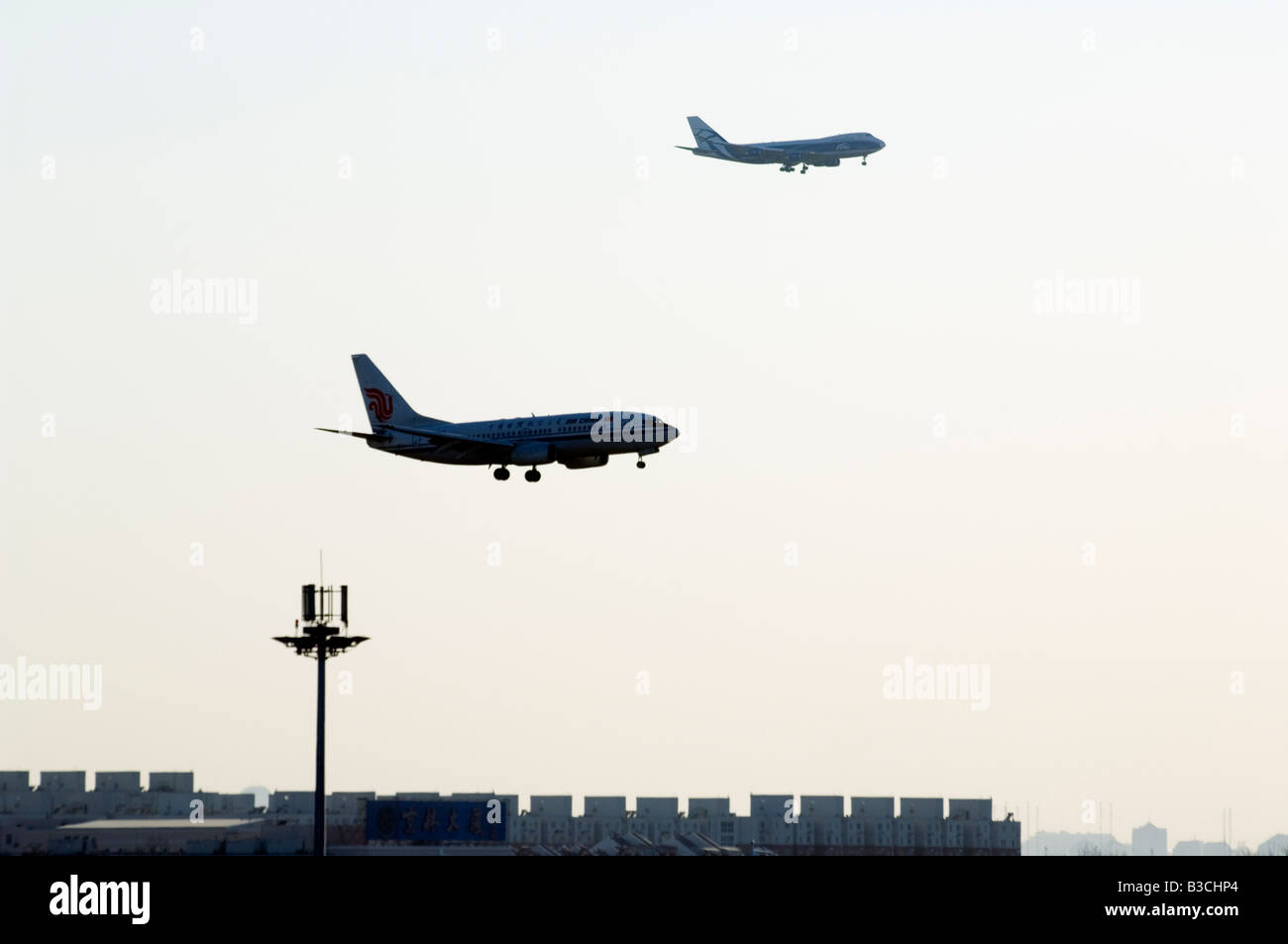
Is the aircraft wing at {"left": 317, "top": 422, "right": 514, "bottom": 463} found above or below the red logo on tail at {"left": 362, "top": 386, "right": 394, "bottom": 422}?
below

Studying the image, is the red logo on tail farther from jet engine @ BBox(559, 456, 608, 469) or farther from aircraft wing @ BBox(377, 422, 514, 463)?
jet engine @ BBox(559, 456, 608, 469)

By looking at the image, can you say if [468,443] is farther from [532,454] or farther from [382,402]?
[382,402]

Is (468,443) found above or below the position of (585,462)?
above

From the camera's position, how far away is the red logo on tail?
19475 centimetres

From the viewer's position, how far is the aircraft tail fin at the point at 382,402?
634 feet

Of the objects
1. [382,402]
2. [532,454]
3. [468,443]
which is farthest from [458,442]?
[382,402]

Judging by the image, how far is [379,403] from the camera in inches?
7712

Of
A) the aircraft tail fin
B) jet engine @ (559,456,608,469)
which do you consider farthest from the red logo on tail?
jet engine @ (559,456,608,469)

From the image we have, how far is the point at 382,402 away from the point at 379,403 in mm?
279
